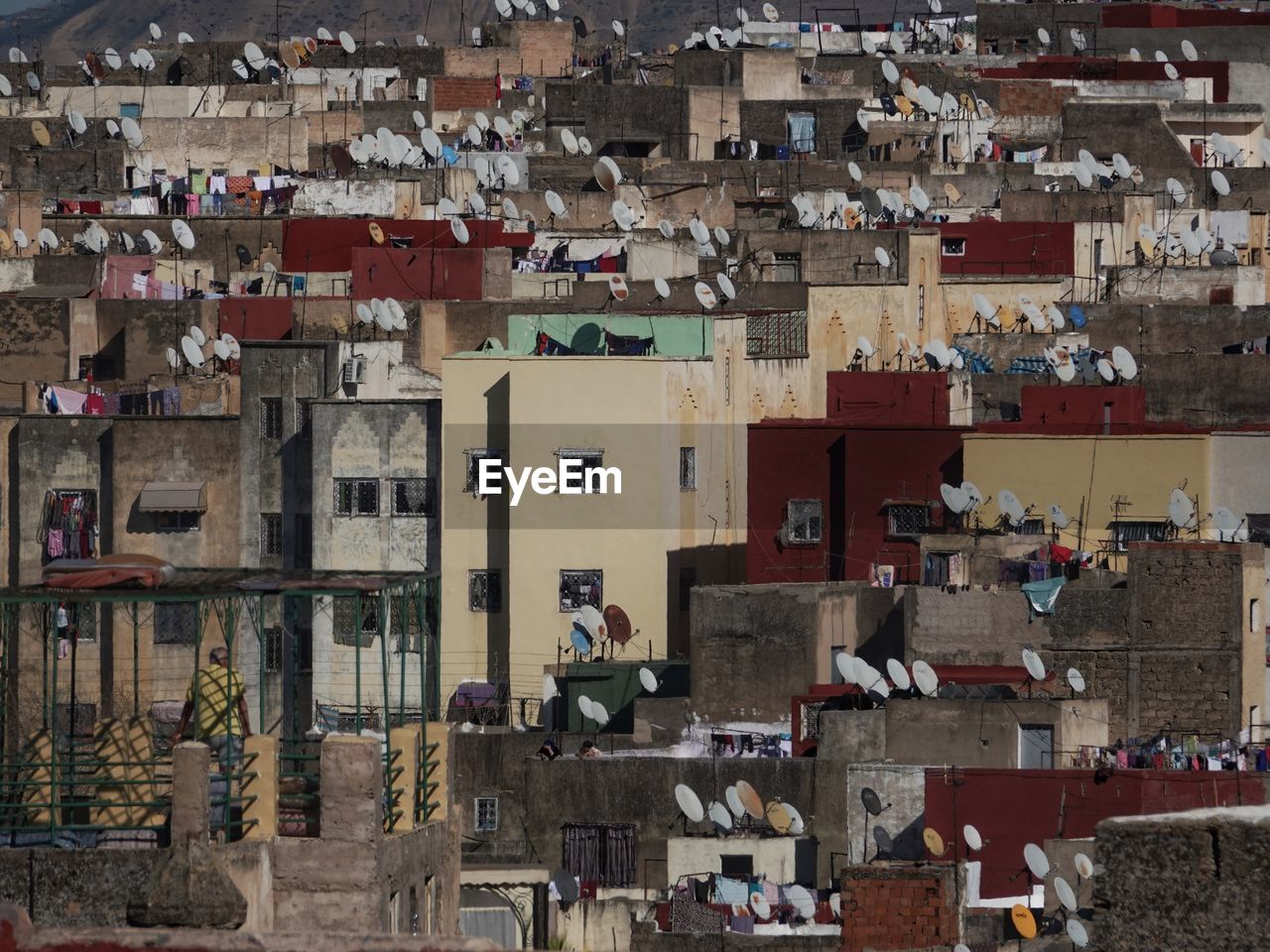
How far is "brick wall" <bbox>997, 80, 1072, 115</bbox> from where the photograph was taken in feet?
254

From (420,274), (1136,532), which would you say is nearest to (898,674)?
(1136,532)

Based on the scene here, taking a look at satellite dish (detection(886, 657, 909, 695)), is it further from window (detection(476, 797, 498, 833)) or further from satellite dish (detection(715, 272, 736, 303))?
satellite dish (detection(715, 272, 736, 303))

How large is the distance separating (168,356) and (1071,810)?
21.4m

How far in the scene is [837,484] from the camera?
51281 millimetres

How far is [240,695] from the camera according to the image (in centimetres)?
2150

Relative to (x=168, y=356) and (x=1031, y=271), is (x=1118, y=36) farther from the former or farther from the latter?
(x=168, y=356)

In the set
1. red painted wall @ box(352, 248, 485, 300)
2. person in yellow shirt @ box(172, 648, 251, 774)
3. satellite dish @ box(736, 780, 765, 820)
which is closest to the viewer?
person in yellow shirt @ box(172, 648, 251, 774)

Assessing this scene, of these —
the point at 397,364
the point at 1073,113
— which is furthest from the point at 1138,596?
the point at 1073,113

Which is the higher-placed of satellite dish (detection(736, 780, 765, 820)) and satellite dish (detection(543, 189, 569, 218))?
satellite dish (detection(543, 189, 569, 218))

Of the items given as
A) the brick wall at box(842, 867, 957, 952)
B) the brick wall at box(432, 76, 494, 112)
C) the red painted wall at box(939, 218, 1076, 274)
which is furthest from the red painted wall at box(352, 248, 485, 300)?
the brick wall at box(842, 867, 957, 952)

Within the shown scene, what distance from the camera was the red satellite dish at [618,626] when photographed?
1953 inches

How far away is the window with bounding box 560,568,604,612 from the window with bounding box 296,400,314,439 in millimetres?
4503

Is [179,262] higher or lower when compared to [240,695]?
higher

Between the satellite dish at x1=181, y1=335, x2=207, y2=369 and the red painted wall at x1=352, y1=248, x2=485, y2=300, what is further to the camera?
the red painted wall at x1=352, y1=248, x2=485, y2=300
